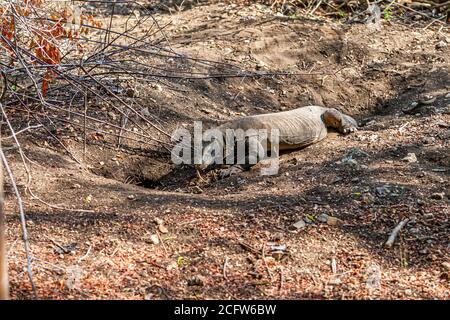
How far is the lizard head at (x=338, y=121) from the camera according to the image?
6.50 meters


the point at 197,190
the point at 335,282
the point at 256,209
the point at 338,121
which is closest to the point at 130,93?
the point at 197,190

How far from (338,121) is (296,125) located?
543 millimetres

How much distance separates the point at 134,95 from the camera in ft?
21.5

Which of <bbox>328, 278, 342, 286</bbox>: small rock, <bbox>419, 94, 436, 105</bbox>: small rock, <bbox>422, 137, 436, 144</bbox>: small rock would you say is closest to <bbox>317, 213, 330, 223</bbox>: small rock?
<bbox>328, 278, 342, 286</bbox>: small rock

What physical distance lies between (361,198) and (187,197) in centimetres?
116

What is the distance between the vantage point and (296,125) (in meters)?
6.19

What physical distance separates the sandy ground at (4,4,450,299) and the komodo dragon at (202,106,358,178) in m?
0.15

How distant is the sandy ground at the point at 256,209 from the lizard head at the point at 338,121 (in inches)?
5.6

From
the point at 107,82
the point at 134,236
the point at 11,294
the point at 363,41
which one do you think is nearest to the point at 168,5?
the point at 363,41

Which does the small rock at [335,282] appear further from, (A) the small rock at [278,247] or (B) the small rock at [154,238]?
(B) the small rock at [154,238]

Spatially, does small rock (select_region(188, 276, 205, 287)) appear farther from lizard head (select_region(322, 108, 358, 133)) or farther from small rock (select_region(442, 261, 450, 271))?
lizard head (select_region(322, 108, 358, 133))

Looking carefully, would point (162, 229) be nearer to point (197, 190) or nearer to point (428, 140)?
point (197, 190)

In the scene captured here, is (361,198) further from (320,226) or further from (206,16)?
(206,16)

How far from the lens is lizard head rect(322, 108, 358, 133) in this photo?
650 centimetres
